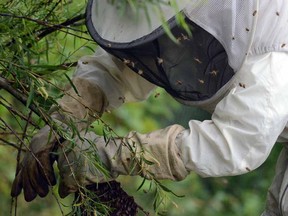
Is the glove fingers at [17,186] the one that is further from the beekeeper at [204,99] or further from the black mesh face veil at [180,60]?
the black mesh face veil at [180,60]

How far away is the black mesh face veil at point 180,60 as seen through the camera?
210cm

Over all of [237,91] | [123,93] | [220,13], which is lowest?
[123,93]

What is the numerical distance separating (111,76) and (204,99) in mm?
339

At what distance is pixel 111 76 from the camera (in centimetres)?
243

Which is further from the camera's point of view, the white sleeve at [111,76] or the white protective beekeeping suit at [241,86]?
the white sleeve at [111,76]

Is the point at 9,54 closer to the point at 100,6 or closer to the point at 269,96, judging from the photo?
the point at 100,6

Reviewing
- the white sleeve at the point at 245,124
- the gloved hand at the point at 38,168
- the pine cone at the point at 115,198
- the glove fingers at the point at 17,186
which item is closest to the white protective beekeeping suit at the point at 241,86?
the white sleeve at the point at 245,124

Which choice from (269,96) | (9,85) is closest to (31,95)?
(9,85)

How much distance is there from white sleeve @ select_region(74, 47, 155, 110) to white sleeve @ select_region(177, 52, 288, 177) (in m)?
0.44

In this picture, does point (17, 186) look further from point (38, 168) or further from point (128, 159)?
point (128, 159)

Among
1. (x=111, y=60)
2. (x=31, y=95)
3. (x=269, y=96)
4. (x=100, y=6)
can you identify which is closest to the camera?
(x=31, y=95)

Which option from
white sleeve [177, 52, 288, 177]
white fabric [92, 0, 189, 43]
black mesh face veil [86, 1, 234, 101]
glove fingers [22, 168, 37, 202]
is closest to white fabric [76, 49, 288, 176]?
white sleeve [177, 52, 288, 177]

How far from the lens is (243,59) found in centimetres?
203

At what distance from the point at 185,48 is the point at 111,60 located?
0.30 m
